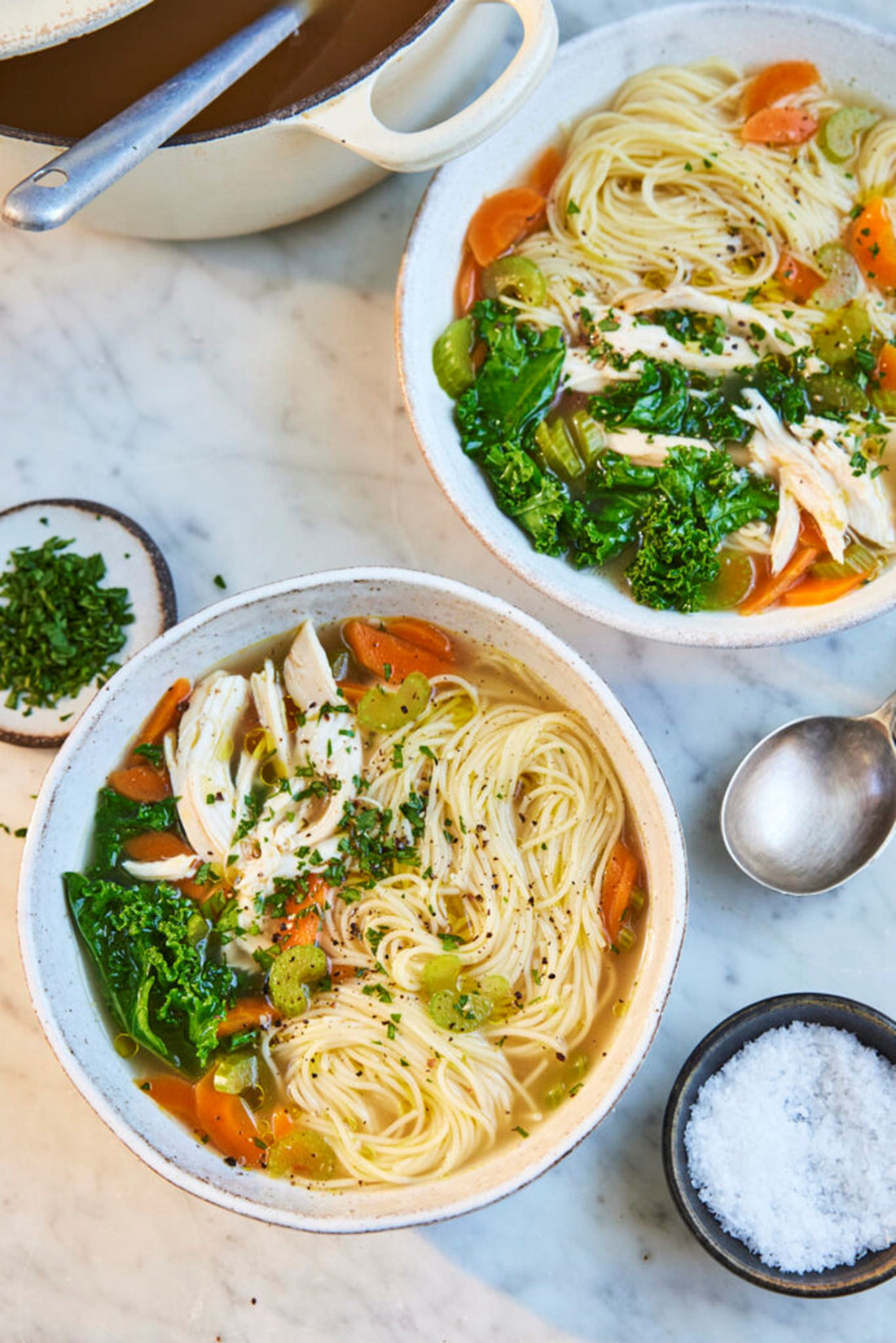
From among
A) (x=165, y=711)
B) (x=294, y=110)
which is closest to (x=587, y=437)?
(x=294, y=110)

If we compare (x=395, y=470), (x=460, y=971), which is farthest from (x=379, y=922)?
(x=395, y=470)

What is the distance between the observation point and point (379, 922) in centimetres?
257

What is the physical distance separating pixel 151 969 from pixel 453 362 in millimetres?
1414

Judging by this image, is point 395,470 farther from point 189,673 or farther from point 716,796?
point 716,796

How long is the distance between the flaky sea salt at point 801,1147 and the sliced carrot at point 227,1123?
885 mm

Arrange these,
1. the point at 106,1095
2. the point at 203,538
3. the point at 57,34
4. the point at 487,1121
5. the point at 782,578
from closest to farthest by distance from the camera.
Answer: the point at 57,34 → the point at 106,1095 → the point at 487,1121 → the point at 782,578 → the point at 203,538

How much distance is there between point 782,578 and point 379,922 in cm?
113

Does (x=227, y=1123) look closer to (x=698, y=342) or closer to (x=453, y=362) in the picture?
(x=453, y=362)

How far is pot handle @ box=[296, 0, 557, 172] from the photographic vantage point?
225cm

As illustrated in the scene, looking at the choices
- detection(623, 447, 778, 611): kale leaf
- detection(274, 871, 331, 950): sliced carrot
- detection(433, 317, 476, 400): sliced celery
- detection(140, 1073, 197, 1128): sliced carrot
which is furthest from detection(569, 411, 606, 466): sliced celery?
detection(140, 1073, 197, 1128): sliced carrot

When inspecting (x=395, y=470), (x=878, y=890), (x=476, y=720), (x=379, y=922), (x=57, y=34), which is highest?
(x=57, y=34)

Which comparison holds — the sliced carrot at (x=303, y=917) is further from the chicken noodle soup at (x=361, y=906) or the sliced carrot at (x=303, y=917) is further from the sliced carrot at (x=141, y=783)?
the sliced carrot at (x=141, y=783)

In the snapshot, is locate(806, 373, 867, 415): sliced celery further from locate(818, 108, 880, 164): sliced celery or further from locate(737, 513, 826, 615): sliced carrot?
locate(818, 108, 880, 164): sliced celery

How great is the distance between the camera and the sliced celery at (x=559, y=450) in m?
2.72
